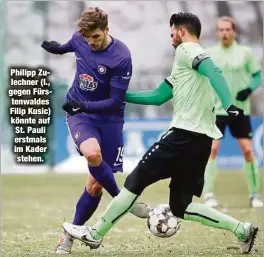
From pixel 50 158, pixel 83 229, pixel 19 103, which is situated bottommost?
pixel 50 158

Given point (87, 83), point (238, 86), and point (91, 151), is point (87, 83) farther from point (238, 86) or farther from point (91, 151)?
point (238, 86)

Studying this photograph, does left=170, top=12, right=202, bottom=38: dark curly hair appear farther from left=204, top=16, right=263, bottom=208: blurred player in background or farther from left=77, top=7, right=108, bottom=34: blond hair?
left=204, top=16, right=263, bottom=208: blurred player in background

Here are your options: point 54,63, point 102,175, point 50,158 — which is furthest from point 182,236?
point 54,63

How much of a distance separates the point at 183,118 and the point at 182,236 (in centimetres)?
193

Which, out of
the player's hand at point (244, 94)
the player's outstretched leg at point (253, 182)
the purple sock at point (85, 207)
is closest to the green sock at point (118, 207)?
the purple sock at point (85, 207)

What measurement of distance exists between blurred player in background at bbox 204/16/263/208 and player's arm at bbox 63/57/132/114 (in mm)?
3990

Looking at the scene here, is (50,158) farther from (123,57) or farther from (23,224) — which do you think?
(123,57)

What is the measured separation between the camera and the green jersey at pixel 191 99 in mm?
6898

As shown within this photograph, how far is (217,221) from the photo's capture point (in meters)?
7.11

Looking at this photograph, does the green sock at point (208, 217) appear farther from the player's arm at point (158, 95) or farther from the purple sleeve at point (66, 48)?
the purple sleeve at point (66, 48)

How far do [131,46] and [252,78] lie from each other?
817 cm

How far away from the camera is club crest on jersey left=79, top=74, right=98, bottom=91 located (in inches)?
289

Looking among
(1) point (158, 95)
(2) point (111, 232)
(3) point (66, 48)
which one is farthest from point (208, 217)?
(2) point (111, 232)

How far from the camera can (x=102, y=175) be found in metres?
7.34
